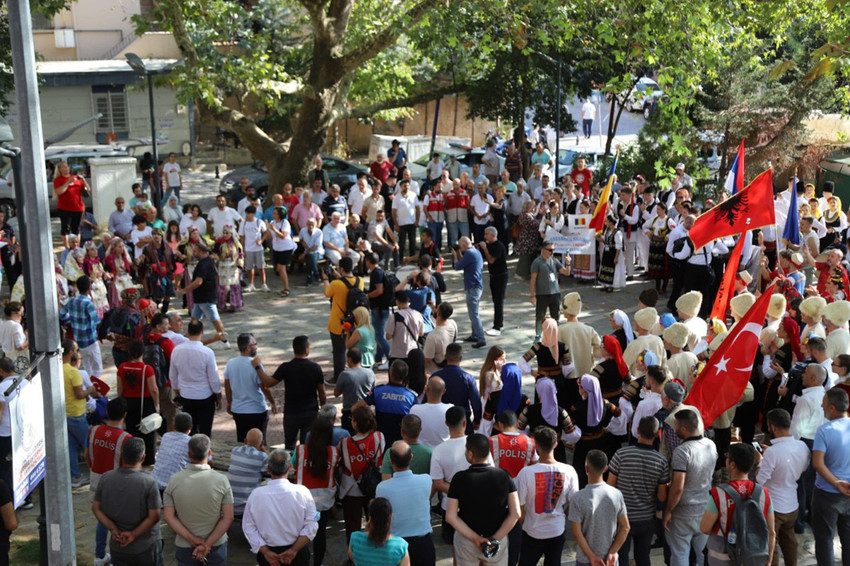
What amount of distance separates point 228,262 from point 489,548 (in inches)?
366

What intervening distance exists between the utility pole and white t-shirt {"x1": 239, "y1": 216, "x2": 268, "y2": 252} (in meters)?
9.36

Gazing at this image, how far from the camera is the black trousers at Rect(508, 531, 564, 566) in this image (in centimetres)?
727

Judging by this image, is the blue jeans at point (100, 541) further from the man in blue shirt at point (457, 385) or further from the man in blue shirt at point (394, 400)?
the man in blue shirt at point (457, 385)

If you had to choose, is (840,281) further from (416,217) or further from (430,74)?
(430,74)

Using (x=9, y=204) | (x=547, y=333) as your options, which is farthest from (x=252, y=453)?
(x=9, y=204)

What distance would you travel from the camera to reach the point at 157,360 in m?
10.2

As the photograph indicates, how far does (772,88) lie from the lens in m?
21.5

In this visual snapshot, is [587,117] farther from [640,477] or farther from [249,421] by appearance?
[640,477]

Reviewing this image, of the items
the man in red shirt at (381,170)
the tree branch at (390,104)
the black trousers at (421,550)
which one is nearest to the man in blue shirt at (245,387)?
the black trousers at (421,550)

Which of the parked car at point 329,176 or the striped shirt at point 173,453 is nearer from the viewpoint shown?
the striped shirt at point 173,453

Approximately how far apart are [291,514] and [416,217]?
11634 mm

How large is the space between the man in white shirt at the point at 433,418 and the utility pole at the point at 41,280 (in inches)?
110

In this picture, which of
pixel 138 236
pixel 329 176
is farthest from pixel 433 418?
pixel 329 176

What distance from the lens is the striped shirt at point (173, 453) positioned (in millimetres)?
8062
